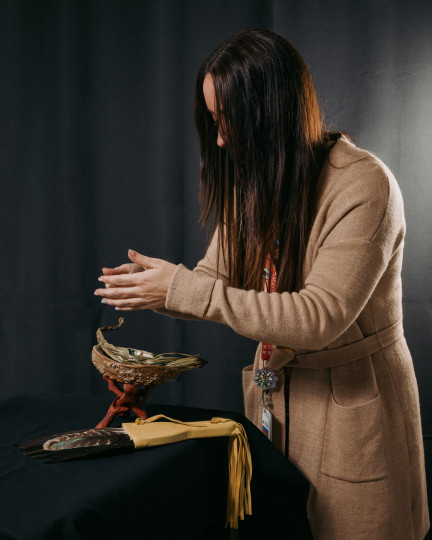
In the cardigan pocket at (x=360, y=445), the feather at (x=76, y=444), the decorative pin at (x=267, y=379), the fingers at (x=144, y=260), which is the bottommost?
the cardigan pocket at (x=360, y=445)

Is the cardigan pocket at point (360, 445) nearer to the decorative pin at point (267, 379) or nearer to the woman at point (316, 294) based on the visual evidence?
the woman at point (316, 294)

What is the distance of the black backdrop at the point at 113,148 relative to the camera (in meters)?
2.14

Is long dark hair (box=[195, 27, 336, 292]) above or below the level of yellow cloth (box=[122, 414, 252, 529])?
above

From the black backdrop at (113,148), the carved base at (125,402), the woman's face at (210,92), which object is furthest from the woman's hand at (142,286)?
the black backdrop at (113,148)

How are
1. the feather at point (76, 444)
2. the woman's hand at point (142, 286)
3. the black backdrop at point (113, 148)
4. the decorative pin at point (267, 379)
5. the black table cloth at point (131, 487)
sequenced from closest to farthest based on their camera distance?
the black table cloth at point (131, 487) → the feather at point (76, 444) → the woman's hand at point (142, 286) → the decorative pin at point (267, 379) → the black backdrop at point (113, 148)

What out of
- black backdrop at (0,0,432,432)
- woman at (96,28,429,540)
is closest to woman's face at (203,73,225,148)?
woman at (96,28,429,540)

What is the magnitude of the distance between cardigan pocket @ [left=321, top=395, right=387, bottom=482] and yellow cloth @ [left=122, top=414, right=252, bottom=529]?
17 centimetres

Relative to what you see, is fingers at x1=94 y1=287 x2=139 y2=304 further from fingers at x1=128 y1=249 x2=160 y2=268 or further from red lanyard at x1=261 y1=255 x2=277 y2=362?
Answer: red lanyard at x1=261 y1=255 x2=277 y2=362

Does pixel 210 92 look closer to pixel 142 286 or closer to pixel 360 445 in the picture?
pixel 142 286

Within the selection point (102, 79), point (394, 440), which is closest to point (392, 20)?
point (102, 79)

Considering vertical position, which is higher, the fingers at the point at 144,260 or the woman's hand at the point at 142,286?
the fingers at the point at 144,260

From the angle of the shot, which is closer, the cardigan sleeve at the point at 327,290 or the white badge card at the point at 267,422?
the cardigan sleeve at the point at 327,290

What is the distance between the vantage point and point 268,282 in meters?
1.17

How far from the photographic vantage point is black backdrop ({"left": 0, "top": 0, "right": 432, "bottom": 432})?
7.01 ft
